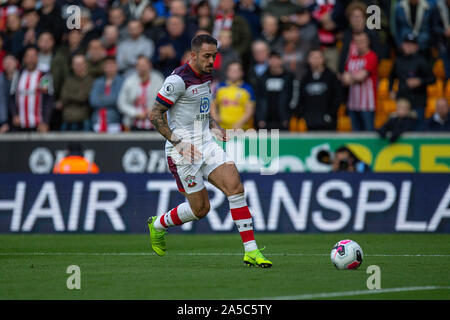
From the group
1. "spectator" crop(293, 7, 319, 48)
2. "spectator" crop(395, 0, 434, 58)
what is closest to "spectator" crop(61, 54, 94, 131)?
"spectator" crop(293, 7, 319, 48)

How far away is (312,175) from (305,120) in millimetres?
2353

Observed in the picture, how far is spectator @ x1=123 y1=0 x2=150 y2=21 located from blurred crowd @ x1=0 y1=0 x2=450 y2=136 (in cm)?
3

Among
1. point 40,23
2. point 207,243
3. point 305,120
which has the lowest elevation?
point 207,243

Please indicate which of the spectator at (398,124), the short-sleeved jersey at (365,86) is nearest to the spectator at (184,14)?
the short-sleeved jersey at (365,86)

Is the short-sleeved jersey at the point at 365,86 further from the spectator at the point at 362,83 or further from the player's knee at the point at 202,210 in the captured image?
the player's knee at the point at 202,210

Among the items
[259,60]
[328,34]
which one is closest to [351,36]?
[328,34]

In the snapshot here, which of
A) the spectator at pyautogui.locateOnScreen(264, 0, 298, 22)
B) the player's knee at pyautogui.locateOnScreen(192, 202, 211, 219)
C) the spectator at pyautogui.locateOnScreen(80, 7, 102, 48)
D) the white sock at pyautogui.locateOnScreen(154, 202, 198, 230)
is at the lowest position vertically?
the white sock at pyautogui.locateOnScreen(154, 202, 198, 230)

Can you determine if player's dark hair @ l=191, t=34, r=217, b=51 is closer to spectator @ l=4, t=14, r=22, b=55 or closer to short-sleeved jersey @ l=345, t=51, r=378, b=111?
short-sleeved jersey @ l=345, t=51, r=378, b=111

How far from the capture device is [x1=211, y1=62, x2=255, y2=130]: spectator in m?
18.1

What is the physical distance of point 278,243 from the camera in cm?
1416
